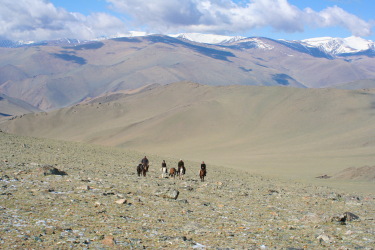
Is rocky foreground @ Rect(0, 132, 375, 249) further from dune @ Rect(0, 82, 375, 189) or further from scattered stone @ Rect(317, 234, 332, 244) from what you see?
dune @ Rect(0, 82, 375, 189)

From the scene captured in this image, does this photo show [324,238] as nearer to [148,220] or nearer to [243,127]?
[148,220]

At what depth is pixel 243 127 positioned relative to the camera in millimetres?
92188

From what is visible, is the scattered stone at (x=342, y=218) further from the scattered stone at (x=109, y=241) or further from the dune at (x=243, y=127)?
the dune at (x=243, y=127)

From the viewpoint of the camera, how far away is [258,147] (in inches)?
2899

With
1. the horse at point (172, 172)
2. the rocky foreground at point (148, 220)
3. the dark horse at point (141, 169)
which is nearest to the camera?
the rocky foreground at point (148, 220)

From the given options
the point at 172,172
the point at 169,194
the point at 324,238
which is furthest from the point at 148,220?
the point at 172,172

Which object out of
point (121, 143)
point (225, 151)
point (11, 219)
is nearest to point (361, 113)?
point (225, 151)

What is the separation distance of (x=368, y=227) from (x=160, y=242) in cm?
608

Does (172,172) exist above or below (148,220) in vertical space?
above

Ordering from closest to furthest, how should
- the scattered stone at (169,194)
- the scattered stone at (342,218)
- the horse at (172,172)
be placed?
the scattered stone at (342,218), the scattered stone at (169,194), the horse at (172,172)

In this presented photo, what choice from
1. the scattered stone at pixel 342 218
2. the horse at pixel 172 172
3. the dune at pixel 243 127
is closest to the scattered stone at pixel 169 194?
the scattered stone at pixel 342 218

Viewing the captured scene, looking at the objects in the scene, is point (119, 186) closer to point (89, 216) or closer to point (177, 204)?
point (177, 204)

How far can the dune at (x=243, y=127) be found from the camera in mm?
59253

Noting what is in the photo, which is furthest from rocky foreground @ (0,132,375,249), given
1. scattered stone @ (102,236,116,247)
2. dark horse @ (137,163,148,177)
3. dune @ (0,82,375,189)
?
dune @ (0,82,375,189)
